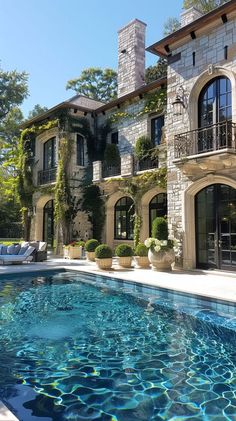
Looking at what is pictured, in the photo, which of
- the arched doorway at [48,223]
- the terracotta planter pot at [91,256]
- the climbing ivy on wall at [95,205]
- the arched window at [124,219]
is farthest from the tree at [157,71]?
the terracotta planter pot at [91,256]

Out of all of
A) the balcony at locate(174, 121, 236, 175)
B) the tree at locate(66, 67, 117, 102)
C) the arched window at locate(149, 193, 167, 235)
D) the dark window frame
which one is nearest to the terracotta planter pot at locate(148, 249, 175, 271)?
the balcony at locate(174, 121, 236, 175)

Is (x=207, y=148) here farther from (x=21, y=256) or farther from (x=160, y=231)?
(x=21, y=256)

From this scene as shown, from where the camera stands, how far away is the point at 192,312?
697cm

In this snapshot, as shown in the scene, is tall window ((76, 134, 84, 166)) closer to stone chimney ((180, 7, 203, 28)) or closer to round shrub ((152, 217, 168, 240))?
stone chimney ((180, 7, 203, 28))

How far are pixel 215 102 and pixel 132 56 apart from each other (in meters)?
9.38

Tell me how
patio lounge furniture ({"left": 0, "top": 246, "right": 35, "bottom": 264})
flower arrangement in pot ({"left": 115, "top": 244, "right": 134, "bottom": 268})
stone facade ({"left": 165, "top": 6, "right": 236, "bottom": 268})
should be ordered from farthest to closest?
patio lounge furniture ({"left": 0, "top": 246, "right": 35, "bottom": 264}) < flower arrangement in pot ({"left": 115, "top": 244, "right": 134, "bottom": 268}) < stone facade ({"left": 165, "top": 6, "right": 236, "bottom": 268})

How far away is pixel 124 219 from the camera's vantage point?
1742 cm

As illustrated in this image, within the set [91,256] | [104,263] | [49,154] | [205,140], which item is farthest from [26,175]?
[205,140]

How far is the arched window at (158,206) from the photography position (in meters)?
15.4

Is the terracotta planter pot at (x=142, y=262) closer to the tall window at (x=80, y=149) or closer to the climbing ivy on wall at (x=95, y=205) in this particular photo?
the climbing ivy on wall at (x=95, y=205)

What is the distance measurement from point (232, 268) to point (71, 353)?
716cm

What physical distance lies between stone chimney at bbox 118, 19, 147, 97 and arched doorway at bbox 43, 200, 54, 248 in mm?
7740

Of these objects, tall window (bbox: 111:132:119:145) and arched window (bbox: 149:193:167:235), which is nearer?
arched window (bbox: 149:193:167:235)

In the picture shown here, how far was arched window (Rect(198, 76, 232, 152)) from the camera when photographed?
34.9ft
